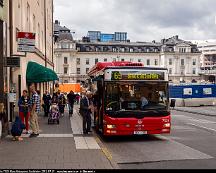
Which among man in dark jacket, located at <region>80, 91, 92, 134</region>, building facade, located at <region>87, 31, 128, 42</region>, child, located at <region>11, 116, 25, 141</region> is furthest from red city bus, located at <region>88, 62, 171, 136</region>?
building facade, located at <region>87, 31, 128, 42</region>

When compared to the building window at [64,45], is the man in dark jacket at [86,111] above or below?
below

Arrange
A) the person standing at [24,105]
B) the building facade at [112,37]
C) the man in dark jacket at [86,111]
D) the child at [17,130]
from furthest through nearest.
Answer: the building facade at [112,37] → the man in dark jacket at [86,111] → the person standing at [24,105] → the child at [17,130]

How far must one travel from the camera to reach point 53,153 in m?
11.0

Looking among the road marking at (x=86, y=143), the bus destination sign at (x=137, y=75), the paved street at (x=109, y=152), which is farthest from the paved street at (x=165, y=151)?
the bus destination sign at (x=137, y=75)

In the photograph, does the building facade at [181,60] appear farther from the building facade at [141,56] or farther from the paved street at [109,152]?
the paved street at [109,152]

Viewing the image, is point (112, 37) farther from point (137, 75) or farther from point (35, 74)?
point (137, 75)

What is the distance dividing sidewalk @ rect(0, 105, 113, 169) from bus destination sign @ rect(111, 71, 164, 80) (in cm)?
234

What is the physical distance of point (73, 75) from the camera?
132625mm

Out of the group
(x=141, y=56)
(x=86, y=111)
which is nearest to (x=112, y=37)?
(x=141, y=56)

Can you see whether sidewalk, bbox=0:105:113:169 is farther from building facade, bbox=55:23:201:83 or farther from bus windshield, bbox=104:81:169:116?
building facade, bbox=55:23:201:83

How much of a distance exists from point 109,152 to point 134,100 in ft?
10.3

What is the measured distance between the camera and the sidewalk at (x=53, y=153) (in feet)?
30.3

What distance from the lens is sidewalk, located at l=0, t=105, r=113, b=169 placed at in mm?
9246

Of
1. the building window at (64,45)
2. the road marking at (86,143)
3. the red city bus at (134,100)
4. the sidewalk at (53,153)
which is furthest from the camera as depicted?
the building window at (64,45)
